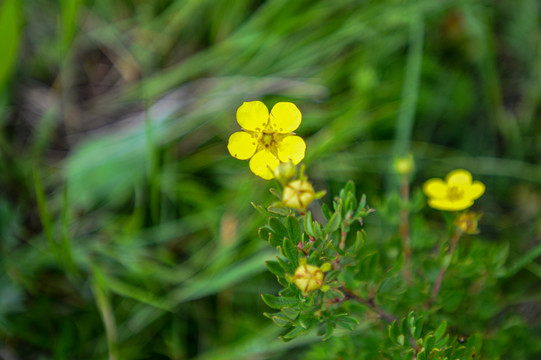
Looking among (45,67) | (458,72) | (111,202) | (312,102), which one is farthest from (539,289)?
(45,67)

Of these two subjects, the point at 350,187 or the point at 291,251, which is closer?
the point at 291,251

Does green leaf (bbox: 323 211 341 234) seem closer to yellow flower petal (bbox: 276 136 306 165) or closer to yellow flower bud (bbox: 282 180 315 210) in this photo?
yellow flower bud (bbox: 282 180 315 210)

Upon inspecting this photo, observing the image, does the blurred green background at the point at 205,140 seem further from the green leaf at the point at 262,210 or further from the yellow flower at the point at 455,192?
the green leaf at the point at 262,210

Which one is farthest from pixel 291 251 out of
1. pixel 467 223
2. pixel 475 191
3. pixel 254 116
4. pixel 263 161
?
pixel 475 191

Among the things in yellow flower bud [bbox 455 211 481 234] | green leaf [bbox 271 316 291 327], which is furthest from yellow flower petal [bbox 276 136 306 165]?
yellow flower bud [bbox 455 211 481 234]

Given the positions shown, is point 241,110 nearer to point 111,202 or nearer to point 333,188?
point 333,188

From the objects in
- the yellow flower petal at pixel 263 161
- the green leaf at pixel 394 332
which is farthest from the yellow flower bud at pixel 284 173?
the green leaf at pixel 394 332

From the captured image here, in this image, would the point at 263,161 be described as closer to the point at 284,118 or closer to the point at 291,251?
the point at 284,118
